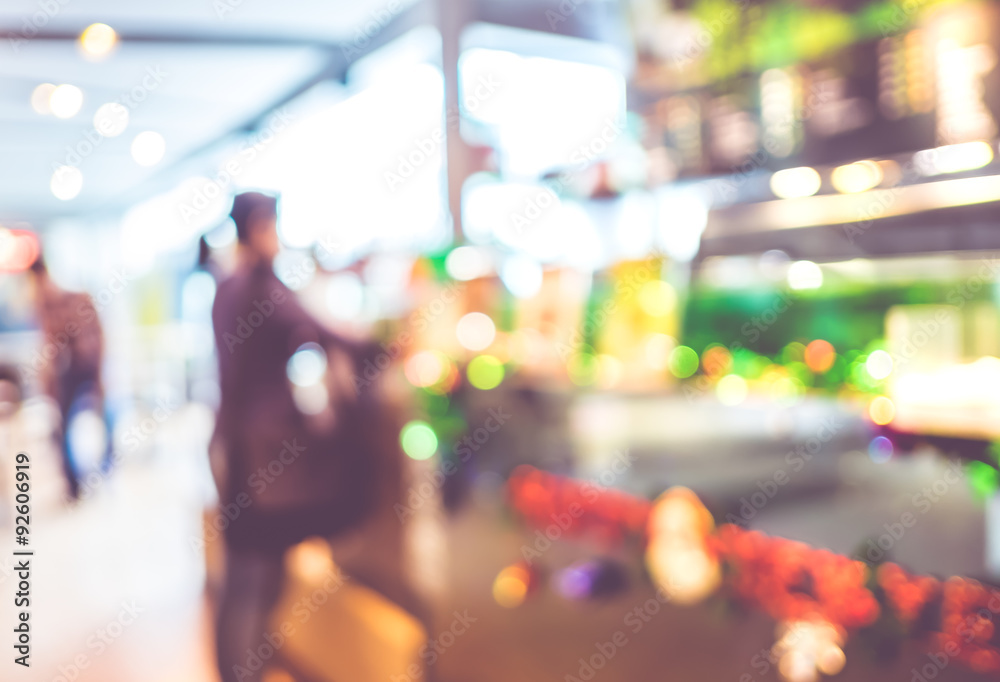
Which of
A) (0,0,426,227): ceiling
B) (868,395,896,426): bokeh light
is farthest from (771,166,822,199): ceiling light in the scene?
(0,0,426,227): ceiling

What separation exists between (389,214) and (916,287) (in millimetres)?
2515

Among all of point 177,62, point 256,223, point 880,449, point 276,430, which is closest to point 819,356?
point 880,449

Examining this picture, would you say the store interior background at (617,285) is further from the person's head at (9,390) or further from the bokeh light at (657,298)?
the person's head at (9,390)

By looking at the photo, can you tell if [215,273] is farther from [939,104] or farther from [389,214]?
[939,104]

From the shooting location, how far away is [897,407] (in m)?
1.29

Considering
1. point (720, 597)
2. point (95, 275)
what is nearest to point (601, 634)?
point (720, 597)

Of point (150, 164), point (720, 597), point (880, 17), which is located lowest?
point (720, 597)

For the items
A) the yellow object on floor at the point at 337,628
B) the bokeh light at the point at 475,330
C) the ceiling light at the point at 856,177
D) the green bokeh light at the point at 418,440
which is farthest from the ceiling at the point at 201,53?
the yellow object on floor at the point at 337,628

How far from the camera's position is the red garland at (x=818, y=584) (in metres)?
1.15

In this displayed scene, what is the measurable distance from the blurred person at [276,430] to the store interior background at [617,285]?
0.11 m

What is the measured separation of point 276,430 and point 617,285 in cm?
119

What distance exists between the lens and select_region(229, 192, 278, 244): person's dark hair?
7.36 ft

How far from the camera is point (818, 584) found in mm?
1364

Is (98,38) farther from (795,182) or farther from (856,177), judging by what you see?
(856,177)
